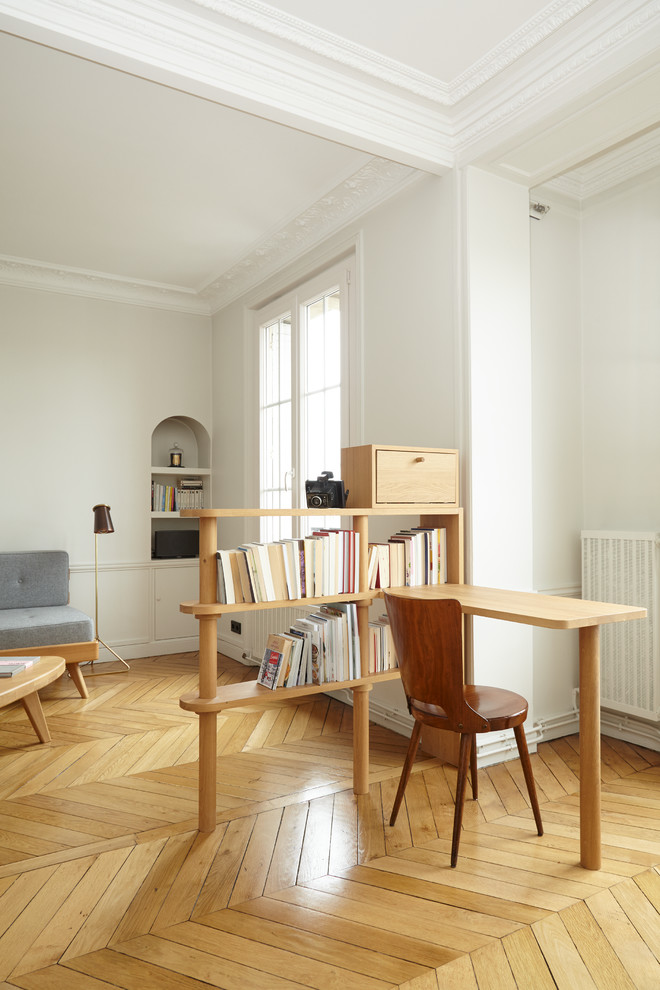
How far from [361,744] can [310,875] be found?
652 millimetres

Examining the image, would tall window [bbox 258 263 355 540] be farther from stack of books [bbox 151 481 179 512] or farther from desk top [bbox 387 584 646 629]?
desk top [bbox 387 584 646 629]

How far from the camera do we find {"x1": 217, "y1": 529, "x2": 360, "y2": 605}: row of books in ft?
8.10

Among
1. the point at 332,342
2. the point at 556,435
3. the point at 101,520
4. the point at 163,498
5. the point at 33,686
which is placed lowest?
the point at 33,686

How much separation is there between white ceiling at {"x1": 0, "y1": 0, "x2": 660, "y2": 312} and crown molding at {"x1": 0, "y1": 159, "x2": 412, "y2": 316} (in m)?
0.02

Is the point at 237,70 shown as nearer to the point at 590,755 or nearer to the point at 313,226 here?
the point at 313,226

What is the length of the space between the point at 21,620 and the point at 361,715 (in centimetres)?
249

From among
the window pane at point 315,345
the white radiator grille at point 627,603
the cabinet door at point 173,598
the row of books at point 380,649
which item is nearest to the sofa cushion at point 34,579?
the cabinet door at point 173,598

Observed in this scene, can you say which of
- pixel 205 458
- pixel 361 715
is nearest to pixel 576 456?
Result: pixel 361 715

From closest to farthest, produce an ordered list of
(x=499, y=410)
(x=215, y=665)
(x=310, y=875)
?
1. (x=310, y=875)
2. (x=215, y=665)
3. (x=499, y=410)

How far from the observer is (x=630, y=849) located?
7.49 feet

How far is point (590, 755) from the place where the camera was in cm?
217

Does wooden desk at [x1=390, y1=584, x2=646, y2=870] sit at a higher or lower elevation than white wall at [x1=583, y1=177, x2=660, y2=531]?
lower

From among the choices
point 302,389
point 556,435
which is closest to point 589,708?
point 556,435

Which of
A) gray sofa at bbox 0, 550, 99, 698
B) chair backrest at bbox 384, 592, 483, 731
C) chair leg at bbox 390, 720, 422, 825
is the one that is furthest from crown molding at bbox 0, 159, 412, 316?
chair leg at bbox 390, 720, 422, 825
